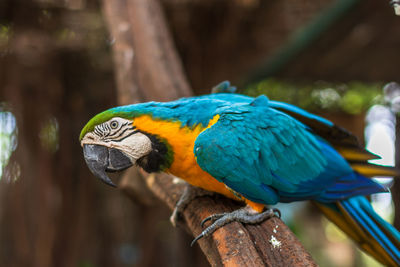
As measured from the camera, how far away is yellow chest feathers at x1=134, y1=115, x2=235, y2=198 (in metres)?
1.21

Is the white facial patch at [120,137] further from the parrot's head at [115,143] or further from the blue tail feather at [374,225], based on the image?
the blue tail feather at [374,225]

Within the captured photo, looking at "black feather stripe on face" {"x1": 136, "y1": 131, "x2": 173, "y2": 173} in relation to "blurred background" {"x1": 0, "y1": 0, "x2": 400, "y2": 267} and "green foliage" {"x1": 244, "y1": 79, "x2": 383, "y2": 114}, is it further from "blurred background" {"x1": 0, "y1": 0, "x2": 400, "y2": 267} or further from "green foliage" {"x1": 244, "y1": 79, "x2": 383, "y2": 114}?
"green foliage" {"x1": 244, "y1": 79, "x2": 383, "y2": 114}

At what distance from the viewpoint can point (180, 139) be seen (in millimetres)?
1215

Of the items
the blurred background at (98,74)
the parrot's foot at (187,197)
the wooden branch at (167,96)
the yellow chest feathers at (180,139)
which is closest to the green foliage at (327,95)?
the blurred background at (98,74)

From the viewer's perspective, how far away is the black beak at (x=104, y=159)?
1.17 m

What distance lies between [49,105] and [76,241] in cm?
124

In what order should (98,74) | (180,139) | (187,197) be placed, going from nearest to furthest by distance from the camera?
(180,139)
(187,197)
(98,74)

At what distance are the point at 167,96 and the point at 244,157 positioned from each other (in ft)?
2.38

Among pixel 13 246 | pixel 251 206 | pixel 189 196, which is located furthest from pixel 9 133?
pixel 251 206

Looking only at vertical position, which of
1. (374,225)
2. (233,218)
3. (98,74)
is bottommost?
(374,225)

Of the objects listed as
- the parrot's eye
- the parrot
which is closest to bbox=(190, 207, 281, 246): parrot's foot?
the parrot

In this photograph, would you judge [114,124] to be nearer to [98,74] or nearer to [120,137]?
[120,137]

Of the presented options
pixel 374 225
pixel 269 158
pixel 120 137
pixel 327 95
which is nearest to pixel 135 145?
pixel 120 137

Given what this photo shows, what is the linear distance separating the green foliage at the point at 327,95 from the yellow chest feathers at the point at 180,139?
262 centimetres
